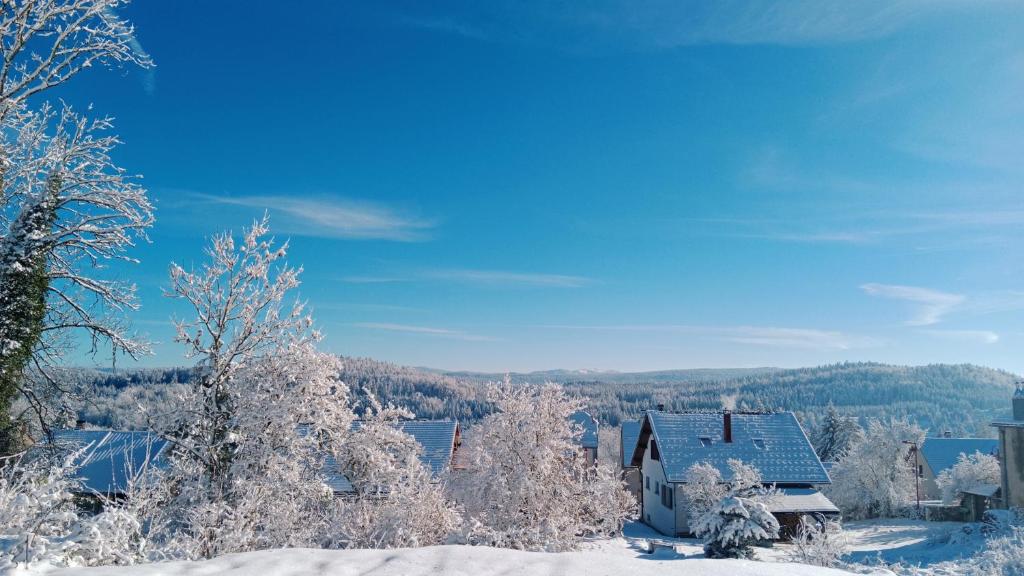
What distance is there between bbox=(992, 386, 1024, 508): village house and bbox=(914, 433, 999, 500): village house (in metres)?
27.1

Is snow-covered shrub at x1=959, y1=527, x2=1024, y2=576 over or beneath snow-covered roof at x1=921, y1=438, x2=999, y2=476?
over

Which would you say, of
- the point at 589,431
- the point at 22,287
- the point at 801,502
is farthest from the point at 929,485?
the point at 22,287

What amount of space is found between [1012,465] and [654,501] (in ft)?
56.4

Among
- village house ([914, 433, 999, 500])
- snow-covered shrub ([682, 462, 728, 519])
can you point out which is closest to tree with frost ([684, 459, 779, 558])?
snow-covered shrub ([682, 462, 728, 519])

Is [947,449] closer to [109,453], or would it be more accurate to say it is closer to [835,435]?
[835,435]

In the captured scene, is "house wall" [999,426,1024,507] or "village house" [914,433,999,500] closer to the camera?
"house wall" [999,426,1024,507]

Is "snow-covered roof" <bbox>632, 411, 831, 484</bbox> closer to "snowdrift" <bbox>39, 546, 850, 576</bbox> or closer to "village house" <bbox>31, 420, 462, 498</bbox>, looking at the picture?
"village house" <bbox>31, 420, 462, 498</bbox>

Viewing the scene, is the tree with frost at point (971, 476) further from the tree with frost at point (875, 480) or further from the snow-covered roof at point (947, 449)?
the snow-covered roof at point (947, 449)

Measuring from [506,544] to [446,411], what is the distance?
101 metres

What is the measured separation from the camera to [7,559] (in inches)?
206

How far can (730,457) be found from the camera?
30938 mm

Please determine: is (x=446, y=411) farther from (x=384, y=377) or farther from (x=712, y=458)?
(x=712, y=458)

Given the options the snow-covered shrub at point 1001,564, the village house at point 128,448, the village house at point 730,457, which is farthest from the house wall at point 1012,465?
the village house at point 128,448

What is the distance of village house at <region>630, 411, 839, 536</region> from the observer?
29078mm
